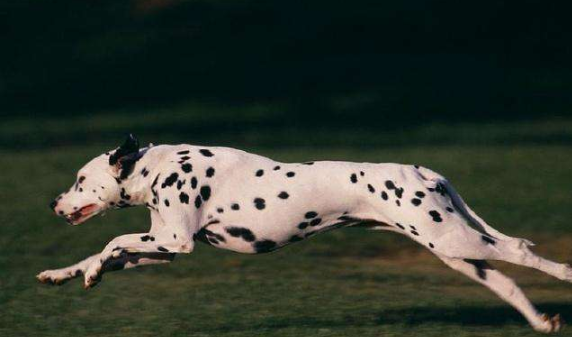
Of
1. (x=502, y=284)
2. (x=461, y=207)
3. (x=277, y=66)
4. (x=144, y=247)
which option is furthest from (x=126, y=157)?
(x=277, y=66)

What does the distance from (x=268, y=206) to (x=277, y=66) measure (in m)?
34.0

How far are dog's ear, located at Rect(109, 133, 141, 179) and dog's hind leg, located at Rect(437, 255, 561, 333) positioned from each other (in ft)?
7.69

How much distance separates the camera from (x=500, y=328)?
9.94 metres

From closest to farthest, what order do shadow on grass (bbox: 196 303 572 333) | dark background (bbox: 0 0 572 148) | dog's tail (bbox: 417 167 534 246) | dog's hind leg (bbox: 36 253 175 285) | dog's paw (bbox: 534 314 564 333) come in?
dog's tail (bbox: 417 167 534 246), dog's paw (bbox: 534 314 564 333), dog's hind leg (bbox: 36 253 175 285), shadow on grass (bbox: 196 303 572 333), dark background (bbox: 0 0 572 148)

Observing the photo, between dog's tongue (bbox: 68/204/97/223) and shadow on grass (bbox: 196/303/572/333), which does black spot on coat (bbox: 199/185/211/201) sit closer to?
dog's tongue (bbox: 68/204/97/223)

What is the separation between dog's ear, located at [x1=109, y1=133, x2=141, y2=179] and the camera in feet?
30.9

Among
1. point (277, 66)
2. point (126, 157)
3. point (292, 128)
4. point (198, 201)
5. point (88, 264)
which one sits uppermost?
point (277, 66)

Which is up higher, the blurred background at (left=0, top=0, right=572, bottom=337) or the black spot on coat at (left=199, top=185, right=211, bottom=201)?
the blurred background at (left=0, top=0, right=572, bottom=337)

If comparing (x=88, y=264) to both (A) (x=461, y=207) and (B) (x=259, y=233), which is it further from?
(A) (x=461, y=207)

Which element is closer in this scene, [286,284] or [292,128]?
[286,284]

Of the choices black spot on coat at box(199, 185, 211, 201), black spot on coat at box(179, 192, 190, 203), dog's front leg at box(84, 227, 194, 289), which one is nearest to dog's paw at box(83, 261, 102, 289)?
dog's front leg at box(84, 227, 194, 289)

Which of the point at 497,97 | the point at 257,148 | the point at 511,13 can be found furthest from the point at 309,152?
the point at 511,13

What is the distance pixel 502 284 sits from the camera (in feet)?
31.4

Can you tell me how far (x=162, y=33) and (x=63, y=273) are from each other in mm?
36691
